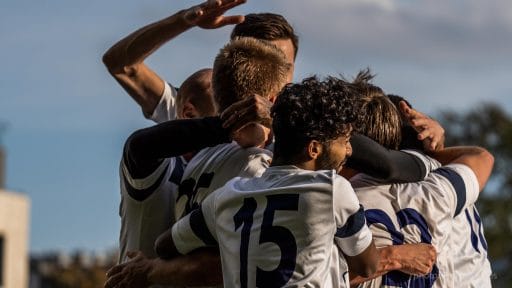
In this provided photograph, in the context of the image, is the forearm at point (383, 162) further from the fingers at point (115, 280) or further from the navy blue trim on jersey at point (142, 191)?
the fingers at point (115, 280)

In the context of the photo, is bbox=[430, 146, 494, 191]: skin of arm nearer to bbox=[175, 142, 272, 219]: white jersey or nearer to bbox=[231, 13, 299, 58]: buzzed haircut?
bbox=[175, 142, 272, 219]: white jersey

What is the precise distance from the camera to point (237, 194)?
223 inches

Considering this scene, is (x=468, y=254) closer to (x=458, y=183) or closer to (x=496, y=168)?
(x=458, y=183)

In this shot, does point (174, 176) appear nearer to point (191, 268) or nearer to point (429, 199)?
point (191, 268)

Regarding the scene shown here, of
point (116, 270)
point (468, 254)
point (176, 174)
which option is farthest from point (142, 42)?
point (468, 254)

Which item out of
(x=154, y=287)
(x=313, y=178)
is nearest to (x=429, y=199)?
(x=313, y=178)

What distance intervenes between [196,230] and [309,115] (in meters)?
0.71

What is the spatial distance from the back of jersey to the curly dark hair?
125 mm

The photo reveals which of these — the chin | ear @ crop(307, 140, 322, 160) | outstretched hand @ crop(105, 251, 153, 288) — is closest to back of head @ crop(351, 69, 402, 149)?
the chin

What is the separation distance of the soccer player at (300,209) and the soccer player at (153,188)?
59cm

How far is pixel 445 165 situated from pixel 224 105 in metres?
1.20

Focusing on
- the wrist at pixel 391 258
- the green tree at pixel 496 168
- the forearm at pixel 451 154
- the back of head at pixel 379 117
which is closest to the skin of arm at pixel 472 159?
the forearm at pixel 451 154

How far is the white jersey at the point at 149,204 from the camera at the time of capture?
626cm

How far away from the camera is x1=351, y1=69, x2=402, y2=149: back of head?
246 inches
